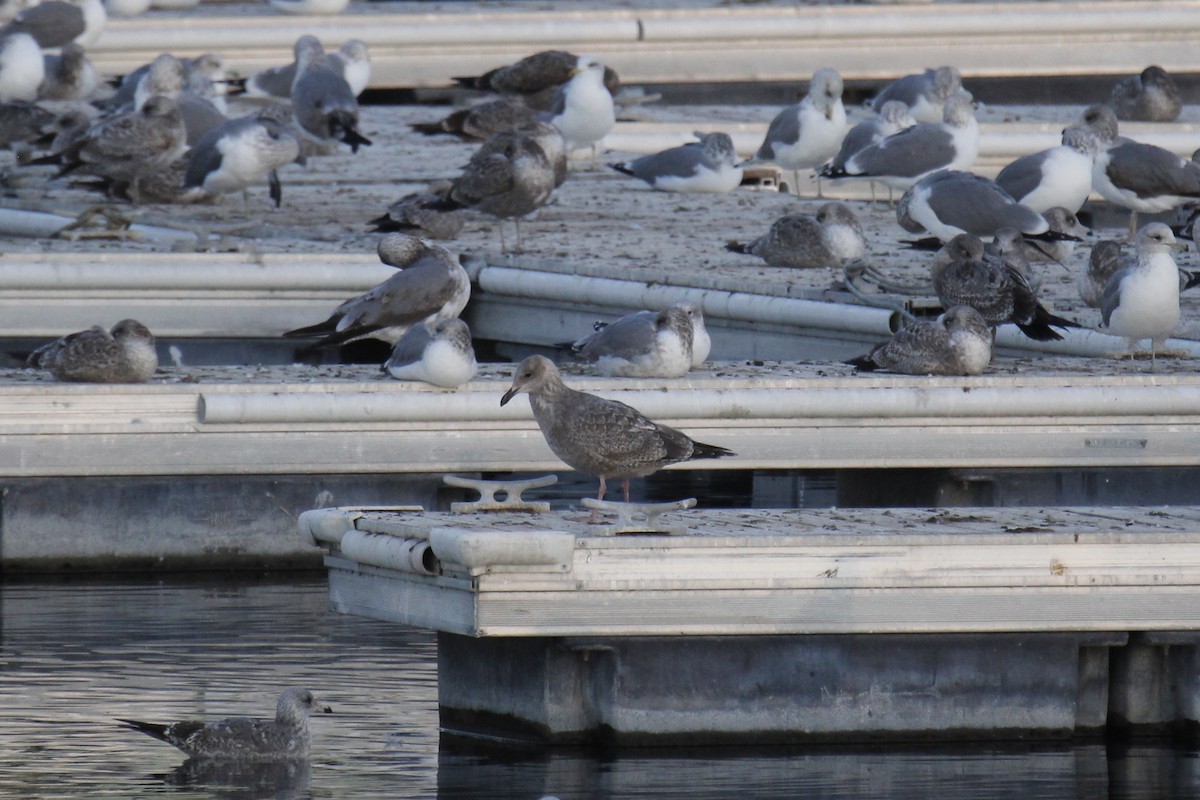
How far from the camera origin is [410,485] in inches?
416

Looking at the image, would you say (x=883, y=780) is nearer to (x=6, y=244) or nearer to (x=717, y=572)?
(x=717, y=572)

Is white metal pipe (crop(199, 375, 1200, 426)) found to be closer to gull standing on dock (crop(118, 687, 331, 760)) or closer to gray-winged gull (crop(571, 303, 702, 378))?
gray-winged gull (crop(571, 303, 702, 378))

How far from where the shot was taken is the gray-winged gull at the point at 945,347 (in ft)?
34.9

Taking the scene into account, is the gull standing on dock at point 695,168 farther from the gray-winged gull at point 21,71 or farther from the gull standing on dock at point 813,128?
the gray-winged gull at point 21,71

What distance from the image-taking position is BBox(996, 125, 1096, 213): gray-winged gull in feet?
49.5

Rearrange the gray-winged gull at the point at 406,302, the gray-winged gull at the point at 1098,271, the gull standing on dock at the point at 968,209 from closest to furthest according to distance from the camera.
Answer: the gray-winged gull at the point at 406,302 < the gray-winged gull at the point at 1098,271 < the gull standing on dock at the point at 968,209

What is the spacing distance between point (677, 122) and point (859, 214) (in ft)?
15.3

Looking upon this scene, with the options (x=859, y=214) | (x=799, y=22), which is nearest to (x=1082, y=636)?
(x=859, y=214)

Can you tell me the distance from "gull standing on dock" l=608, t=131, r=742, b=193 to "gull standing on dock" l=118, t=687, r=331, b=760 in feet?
32.5

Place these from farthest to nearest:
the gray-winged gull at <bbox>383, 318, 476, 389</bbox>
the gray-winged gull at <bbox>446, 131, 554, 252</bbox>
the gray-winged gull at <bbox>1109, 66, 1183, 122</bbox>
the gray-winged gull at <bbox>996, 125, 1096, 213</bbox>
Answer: the gray-winged gull at <bbox>1109, 66, 1183, 122</bbox>, the gray-winged gull at <bbox>996, 125, 1096, 213</bbox>, the gray-winged gull at <bbox>446, 131, 554, 252</bbox>, the gray-winged gull at <bbox>383, 318, 476, 389</bbox>

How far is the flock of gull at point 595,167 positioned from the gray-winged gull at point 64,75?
17 mm

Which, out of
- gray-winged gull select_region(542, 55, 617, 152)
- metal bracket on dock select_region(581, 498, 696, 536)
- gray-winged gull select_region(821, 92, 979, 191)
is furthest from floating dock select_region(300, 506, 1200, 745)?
gray-winged gull select_region(542, 55, 617, 152)

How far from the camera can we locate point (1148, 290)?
35.2 ft

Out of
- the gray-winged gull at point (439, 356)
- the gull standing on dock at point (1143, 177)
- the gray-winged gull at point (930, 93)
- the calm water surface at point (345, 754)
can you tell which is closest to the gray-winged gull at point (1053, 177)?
the gull standing on dock at point (1143, 177)
